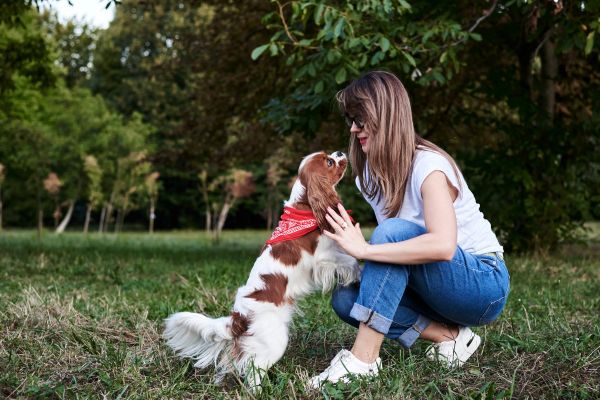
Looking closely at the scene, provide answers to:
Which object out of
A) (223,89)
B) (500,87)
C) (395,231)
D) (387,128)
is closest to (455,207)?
(395,231)

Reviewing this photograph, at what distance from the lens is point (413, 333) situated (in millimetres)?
3236

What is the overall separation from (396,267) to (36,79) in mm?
8299

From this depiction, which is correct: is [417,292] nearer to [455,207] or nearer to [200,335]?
[455,207]

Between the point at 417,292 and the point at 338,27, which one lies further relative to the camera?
the point at 338,27

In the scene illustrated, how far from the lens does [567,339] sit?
3.54m

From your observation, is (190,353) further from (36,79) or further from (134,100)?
(134,100)

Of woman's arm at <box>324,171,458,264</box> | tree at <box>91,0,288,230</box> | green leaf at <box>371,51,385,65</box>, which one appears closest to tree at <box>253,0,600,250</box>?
green leaf at <box>371,51,385,65</box>

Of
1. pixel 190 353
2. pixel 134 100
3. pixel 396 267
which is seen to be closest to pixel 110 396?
pixel 190 353

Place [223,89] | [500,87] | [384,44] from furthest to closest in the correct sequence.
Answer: [223,89]
[500,87]
[384,44]

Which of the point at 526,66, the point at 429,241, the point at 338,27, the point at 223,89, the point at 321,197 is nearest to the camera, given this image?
the point at 429,241

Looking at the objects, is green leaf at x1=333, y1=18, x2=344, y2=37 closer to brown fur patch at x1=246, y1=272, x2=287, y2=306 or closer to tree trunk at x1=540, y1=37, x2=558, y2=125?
brown fur patch at x1=246, y1=272, x2=287, y2=306

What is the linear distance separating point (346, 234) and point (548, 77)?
6917 millimetres

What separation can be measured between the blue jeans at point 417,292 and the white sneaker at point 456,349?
0.08 m

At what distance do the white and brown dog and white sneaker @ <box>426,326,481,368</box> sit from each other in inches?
19.3
